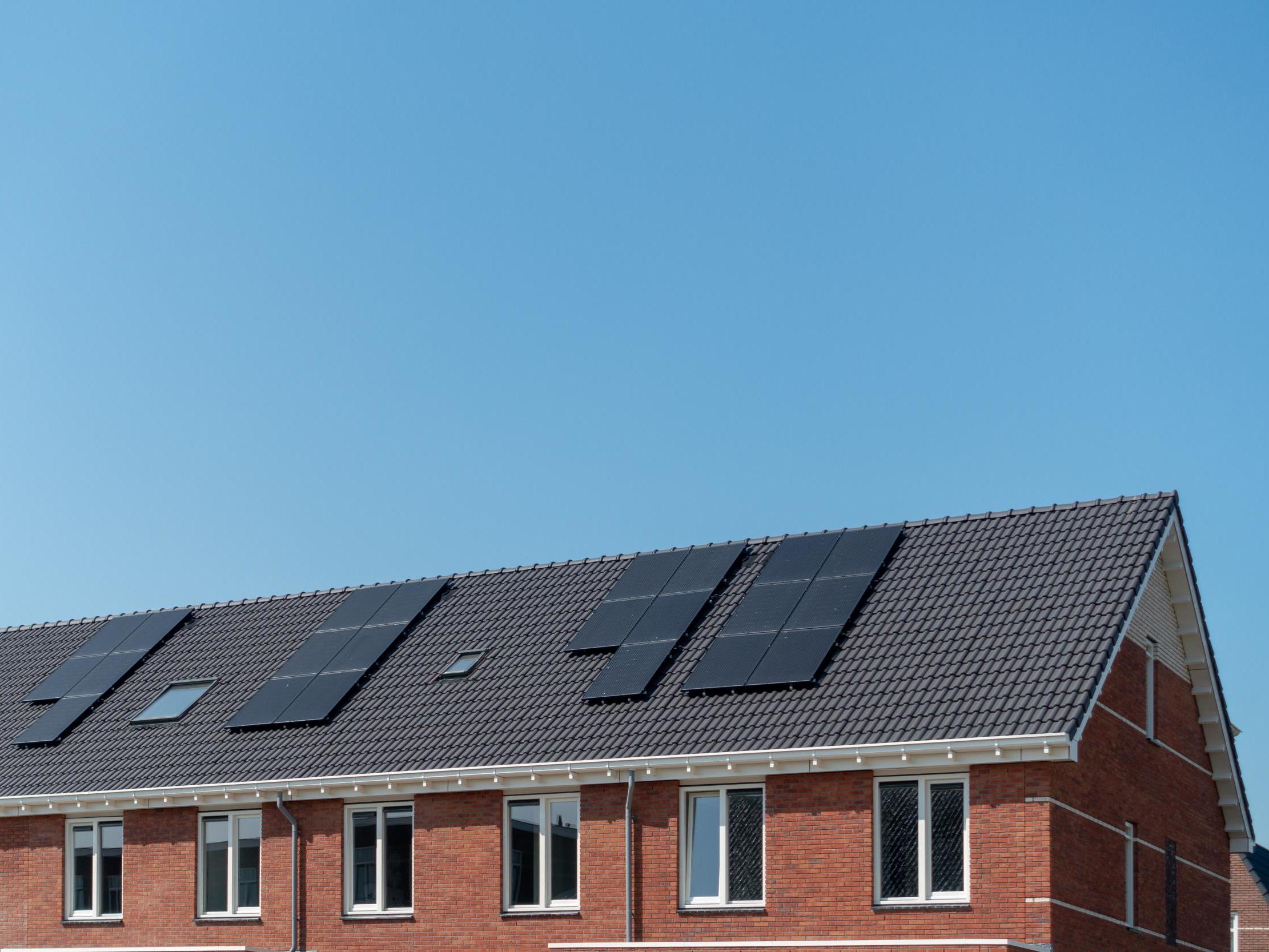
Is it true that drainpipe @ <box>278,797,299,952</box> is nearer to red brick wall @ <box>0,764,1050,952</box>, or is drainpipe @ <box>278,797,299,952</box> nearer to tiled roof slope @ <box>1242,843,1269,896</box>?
red brick wall @ <box>0,764,1050,952</box>

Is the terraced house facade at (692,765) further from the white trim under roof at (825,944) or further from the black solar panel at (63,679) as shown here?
the black solar panel at (63,679)

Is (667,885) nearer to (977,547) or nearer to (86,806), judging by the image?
(977,547)

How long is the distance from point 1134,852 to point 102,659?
58.8 ft

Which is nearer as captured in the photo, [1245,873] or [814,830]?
[814,830]

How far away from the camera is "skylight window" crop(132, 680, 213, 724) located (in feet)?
94.1

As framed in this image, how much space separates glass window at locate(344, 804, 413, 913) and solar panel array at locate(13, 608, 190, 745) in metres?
6.68

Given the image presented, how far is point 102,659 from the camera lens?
3180cm

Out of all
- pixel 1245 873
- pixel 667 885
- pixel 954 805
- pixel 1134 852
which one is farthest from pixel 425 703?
pixel 1245 873

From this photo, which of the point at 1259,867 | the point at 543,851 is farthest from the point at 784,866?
the point at 1259,867

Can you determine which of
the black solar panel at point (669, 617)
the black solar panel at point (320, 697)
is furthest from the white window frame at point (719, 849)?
the black solar panel at point (320, 697)

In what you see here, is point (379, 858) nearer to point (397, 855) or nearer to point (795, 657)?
point (397, 855)

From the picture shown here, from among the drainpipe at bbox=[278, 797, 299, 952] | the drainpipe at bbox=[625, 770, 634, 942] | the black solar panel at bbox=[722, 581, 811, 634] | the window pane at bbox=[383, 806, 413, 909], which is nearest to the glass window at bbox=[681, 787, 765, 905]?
the drainpipe at bbox=[625, 770, 634, 942]

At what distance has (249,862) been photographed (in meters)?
26.0

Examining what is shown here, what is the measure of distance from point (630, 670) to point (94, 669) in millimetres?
11361
